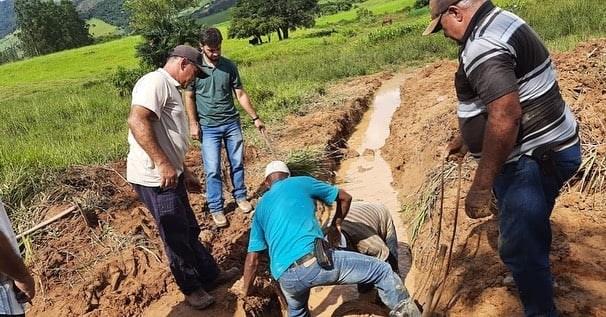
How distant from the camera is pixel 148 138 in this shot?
3156mm

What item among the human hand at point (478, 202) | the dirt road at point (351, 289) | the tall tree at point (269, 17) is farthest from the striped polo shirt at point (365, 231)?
the tall tree at point (269, 17)

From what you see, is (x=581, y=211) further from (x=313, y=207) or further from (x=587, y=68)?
(x=587, y=68)

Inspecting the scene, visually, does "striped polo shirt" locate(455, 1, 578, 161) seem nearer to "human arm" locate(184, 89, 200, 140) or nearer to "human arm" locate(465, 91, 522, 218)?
"human arm" locate(465, 91, 522, 218)

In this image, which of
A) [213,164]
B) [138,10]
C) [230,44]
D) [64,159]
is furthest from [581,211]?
[138,10]

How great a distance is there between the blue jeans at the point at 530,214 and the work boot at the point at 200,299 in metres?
2.23

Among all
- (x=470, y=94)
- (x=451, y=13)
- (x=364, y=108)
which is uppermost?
(x=451, y=13)

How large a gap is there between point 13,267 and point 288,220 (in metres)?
1.43

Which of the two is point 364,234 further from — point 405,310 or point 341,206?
point 405,310

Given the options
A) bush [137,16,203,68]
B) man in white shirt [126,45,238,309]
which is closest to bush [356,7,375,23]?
bush [137,16,203,68]

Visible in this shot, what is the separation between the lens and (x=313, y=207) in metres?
3.15

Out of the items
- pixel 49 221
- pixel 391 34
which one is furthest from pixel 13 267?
pixel 391 34

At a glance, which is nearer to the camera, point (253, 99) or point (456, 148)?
point (456, 148)

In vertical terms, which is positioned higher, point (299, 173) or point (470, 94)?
point (470, 94)

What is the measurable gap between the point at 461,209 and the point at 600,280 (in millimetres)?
1650
